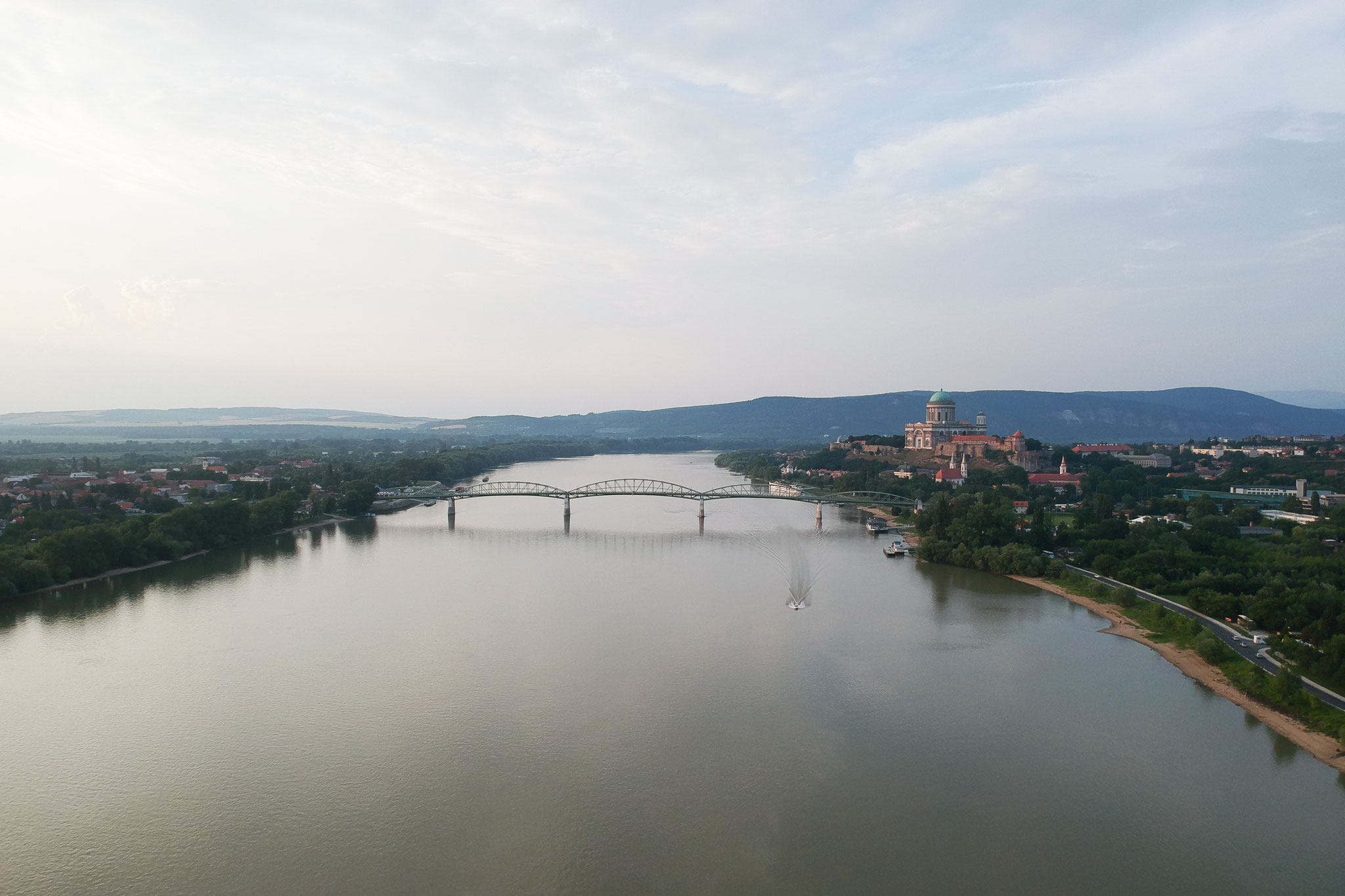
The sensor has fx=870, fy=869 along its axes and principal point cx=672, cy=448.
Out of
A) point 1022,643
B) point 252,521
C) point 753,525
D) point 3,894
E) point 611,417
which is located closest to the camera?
point 3,894

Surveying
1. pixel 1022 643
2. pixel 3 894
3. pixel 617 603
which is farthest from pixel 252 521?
pixel 1022 643

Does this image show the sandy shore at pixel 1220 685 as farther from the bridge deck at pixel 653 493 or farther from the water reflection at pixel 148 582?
the water reflection at pixel 148 582

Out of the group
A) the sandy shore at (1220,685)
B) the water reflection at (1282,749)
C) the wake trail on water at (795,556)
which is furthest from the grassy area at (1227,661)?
the wake trail on water at (795,556)

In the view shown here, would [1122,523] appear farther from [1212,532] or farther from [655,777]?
[655,777]

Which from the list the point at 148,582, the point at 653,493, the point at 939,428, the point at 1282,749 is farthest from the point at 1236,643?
the point at 939,428

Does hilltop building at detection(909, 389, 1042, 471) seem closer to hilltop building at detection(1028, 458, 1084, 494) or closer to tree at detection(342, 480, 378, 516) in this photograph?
hilltop building at detection(1028, 458, 1084, 494)
